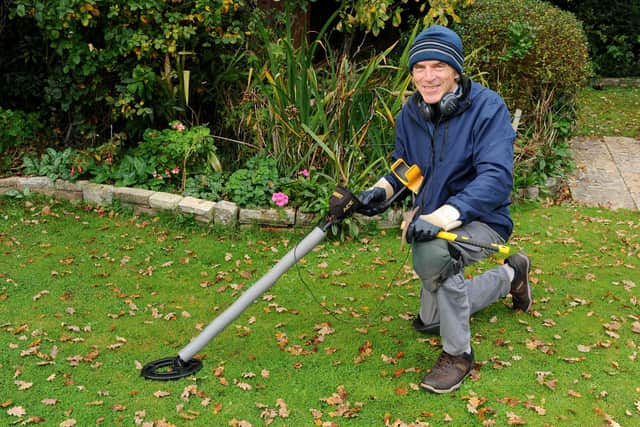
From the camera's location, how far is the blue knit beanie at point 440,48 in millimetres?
3227

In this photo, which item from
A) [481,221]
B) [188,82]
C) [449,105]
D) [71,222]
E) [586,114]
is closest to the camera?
[449,105]

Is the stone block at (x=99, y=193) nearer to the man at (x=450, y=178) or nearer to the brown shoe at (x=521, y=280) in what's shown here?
the man at (x=450, y=178)

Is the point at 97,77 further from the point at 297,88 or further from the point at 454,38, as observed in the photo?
the point at 454,38

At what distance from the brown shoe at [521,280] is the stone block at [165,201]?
272 cm

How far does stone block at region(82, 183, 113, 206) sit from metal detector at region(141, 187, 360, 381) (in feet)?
8.45

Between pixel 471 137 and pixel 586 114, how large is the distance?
23.2 feet

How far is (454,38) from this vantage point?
10.7ft

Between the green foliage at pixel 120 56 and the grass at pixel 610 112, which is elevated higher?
the green foliage at pixel 120 56

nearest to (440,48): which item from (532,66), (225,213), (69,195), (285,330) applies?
(285,330)

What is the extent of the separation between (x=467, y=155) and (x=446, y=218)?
0.42m

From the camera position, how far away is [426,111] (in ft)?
11.0

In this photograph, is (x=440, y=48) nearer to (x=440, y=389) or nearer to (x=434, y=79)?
(x=434, y=79)

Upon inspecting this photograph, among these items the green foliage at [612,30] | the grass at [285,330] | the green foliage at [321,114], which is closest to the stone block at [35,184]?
the grass at [285,330]

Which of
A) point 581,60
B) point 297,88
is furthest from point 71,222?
point 581,60
